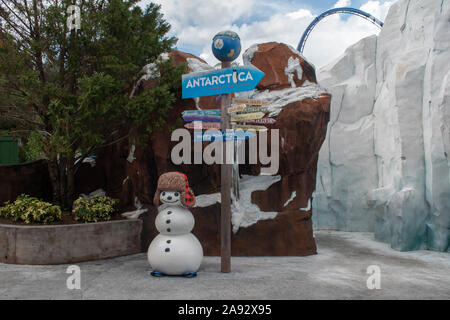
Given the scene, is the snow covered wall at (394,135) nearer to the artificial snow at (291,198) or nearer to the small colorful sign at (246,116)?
the artificial snow at (291,198)

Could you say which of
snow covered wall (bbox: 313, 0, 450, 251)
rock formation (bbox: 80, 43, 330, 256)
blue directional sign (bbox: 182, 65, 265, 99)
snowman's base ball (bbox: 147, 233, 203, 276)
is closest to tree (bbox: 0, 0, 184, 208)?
rock formation (bbox: 80, 43, 330, 256)

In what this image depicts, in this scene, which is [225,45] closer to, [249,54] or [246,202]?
[249,54]

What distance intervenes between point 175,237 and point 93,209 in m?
2.28

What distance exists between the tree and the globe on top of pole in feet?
4.76

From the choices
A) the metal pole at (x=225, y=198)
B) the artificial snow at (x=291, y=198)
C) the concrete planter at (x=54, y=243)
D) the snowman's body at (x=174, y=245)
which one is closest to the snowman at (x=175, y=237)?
the snowman's body at (x=174, y=245)

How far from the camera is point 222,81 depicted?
575cm

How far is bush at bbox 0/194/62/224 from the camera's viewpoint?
672 cm

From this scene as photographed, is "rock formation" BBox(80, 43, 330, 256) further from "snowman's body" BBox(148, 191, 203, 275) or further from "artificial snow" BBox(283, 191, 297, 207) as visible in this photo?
"snowman's body" BBox(148, 191, 203, 275)

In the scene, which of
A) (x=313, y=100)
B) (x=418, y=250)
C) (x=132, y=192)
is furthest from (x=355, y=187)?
(x=132, y=192)

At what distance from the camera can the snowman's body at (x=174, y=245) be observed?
547cm

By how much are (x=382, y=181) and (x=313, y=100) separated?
493 centimetres

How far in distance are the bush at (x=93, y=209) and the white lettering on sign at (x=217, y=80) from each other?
9.53 feet

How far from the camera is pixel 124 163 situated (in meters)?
8.55

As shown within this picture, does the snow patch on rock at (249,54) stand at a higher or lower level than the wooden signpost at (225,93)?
higher
